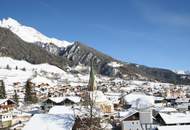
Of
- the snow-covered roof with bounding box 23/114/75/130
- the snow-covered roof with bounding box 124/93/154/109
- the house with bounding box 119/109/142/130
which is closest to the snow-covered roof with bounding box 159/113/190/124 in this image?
the house with bounding box 119/109/142/130

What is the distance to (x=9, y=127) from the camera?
5278cm

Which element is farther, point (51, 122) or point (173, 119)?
point (173, 119)

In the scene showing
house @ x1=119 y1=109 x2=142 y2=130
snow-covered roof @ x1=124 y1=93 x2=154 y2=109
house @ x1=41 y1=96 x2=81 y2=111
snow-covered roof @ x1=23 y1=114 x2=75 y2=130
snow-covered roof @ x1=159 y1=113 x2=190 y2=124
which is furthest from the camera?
snow-covered roof @ x1=124 y1=93 x2=154 y2=109

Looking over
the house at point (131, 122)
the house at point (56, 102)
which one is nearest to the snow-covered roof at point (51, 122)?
the house at point (131, 122)

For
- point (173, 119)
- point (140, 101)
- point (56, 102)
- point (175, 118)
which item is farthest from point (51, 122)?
point (140, 101)

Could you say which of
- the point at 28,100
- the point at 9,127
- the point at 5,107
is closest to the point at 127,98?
the point at 28,100

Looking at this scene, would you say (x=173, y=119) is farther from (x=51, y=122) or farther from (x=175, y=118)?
(x=51, y=122)

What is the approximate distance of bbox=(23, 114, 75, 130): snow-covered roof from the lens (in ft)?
131

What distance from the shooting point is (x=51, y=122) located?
41.1 meters

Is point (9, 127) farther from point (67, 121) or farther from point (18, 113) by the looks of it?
point (67, 121)

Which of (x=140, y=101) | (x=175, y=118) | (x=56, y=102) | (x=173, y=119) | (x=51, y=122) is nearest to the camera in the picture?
(x=51, y=122)

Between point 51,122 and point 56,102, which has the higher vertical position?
point 56,102

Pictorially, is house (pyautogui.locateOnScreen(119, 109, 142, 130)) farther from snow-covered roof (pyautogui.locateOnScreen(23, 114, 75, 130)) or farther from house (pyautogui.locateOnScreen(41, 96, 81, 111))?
house (pyautogui.locateOnScreen(41, 96, 81, 111))

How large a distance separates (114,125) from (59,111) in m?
A: 9.05
